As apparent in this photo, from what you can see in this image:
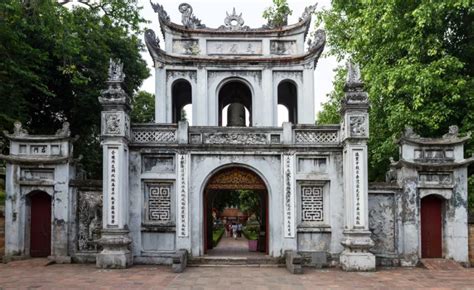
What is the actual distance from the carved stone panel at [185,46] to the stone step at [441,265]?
992cm

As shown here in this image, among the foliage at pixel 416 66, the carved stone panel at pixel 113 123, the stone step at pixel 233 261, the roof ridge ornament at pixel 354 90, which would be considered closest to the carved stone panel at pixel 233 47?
the foliage at pixel 416 66

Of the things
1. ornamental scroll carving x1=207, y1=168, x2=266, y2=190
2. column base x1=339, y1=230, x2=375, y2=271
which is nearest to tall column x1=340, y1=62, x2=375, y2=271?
column base x1=339, y1=230, x2=375, y2=271

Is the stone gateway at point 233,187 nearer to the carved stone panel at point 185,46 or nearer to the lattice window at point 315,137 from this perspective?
the lattice window at point 315,137

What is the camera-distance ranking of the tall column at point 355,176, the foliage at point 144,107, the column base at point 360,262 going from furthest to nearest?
the foliage at point 144,107, the tall column at point 355,176, the column base at point 360,262

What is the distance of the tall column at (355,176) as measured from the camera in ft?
42.2

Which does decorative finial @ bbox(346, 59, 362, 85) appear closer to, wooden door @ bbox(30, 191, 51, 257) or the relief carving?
the relief carving

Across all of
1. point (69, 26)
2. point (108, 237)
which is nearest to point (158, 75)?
point (69, 26)

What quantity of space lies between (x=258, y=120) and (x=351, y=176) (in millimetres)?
4260

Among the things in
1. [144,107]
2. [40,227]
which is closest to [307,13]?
[40,227]

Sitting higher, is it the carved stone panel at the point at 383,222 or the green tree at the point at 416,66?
the green tree at the point at 416,66

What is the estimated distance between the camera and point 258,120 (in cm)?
1628

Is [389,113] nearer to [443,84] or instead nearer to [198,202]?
[443,84]

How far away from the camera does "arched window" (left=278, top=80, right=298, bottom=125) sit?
1741 centimetres

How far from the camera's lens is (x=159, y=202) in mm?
14023
